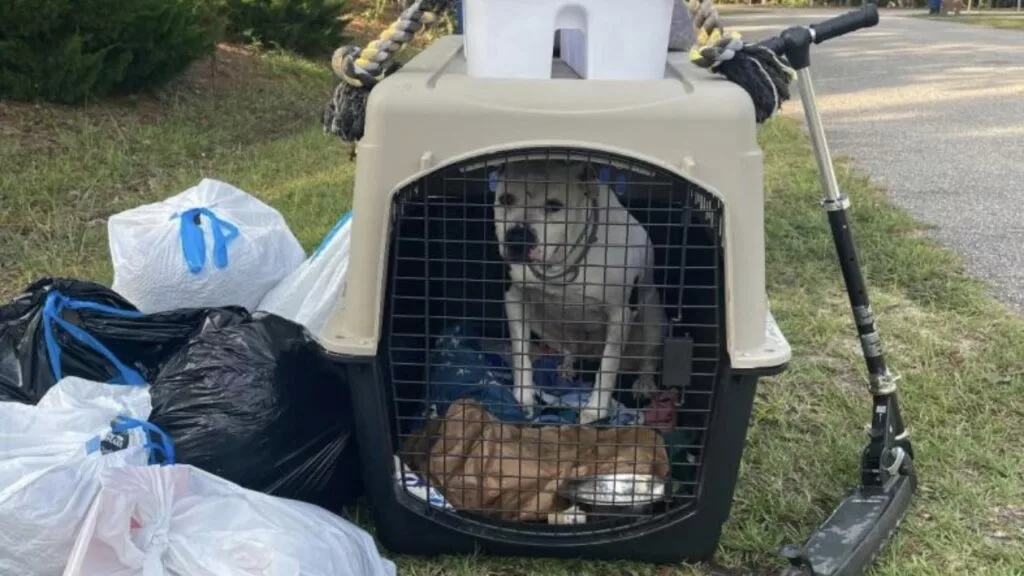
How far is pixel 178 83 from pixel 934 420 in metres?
6.07

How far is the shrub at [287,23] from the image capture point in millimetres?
8969

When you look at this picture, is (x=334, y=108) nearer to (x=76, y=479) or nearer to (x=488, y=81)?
(x=488, y=81)

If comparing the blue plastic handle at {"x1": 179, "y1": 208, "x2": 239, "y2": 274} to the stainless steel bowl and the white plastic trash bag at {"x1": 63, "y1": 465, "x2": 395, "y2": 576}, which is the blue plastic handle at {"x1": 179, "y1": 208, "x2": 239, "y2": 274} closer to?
the white plastic trash bag at {"x1": 63, "y1": 465, "x2": 395, "y2": 576}

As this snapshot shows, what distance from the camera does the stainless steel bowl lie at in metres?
2.01

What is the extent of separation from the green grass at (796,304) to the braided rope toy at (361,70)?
96 centimetres

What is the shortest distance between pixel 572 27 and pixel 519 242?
522mm

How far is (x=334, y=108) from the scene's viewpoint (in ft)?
6.85

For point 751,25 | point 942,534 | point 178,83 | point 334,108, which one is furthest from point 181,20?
point 751,25

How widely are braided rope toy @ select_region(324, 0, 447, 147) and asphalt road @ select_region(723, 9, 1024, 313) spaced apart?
2.56 m

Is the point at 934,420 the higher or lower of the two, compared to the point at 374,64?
lower

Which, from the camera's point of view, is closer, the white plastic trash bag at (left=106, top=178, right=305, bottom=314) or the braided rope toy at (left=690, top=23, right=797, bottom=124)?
the braided rope toy at (left=690, top=23, right=797, bottom=124)

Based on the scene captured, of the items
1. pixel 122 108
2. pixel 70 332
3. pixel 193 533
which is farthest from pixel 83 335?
pixel 122 108

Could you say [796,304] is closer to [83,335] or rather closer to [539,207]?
[539,207]

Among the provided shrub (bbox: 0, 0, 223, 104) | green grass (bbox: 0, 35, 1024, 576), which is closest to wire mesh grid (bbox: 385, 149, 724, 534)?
green grass (bbox: 0, 35, 1024, 576)
